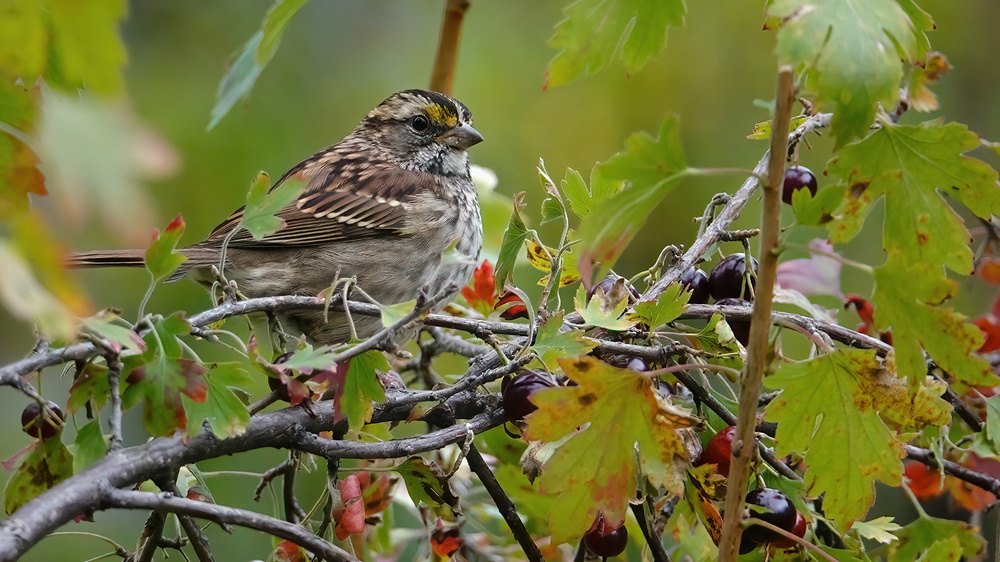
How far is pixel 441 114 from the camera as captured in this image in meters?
3.54

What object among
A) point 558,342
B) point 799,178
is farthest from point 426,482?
point 799,178

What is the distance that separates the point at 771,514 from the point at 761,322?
41 centimetres

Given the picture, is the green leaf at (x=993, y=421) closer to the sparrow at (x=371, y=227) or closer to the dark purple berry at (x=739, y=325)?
the dark purple berry at (x=739, y=325)

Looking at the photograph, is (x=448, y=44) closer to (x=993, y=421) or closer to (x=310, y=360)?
(x=310, y=360)

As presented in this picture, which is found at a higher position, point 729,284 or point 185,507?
point 185,507

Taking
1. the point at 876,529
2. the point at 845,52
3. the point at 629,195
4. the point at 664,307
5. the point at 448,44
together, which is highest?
the point at 448,44

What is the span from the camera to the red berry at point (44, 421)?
1300mm

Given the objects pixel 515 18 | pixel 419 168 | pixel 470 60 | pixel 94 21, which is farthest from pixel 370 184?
pixel 94 21

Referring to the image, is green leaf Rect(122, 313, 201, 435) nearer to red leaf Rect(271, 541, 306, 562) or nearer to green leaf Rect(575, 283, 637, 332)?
red leaf Rect(271, 541, 306, 562)

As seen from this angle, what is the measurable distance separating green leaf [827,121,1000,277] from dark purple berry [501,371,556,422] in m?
0.49

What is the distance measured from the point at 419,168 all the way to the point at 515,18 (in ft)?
6.55

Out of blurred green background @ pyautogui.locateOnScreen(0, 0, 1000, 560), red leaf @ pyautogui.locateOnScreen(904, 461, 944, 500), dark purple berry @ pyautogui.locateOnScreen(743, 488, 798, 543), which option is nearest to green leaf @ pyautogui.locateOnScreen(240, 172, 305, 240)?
dark purple berry @ pyautogui.locateOnScreen(743, 488, 798, 543)

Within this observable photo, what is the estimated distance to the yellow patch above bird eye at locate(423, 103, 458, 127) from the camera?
3.51 m

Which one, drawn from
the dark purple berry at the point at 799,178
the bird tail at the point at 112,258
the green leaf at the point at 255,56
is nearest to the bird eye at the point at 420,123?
the bird tail at the point at 112,258
